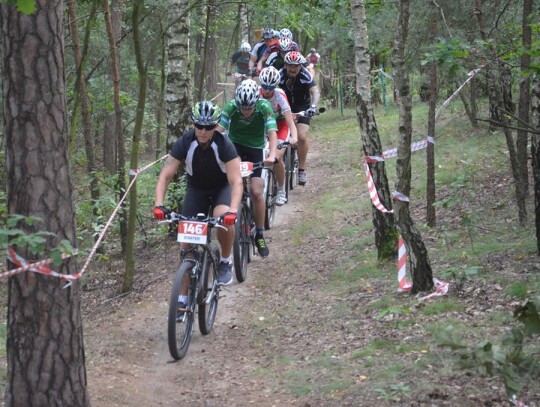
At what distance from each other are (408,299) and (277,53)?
994 centimetres

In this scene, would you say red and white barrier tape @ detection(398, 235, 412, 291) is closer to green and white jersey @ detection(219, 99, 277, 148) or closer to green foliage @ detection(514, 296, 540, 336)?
green and white jersey @ detection(219, 99, 277, 148)

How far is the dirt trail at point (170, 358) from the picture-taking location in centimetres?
630

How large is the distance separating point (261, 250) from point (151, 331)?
2488 millimetres

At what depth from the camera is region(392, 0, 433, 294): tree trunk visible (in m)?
7.43

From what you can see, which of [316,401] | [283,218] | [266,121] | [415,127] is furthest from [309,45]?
[316,401]

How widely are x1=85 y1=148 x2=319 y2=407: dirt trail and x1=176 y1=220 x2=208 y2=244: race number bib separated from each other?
1190mm

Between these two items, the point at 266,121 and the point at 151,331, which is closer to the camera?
the point at 151,331

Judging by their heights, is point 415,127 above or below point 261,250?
above

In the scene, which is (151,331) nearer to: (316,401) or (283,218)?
(316,401)

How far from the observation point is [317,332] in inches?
292

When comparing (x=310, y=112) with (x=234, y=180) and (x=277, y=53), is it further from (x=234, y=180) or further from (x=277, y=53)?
(x=234, y=180)

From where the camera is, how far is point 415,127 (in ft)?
64.4

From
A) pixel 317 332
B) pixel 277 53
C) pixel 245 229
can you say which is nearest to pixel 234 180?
pixel 317 332

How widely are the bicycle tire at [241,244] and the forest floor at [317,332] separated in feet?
0.69
